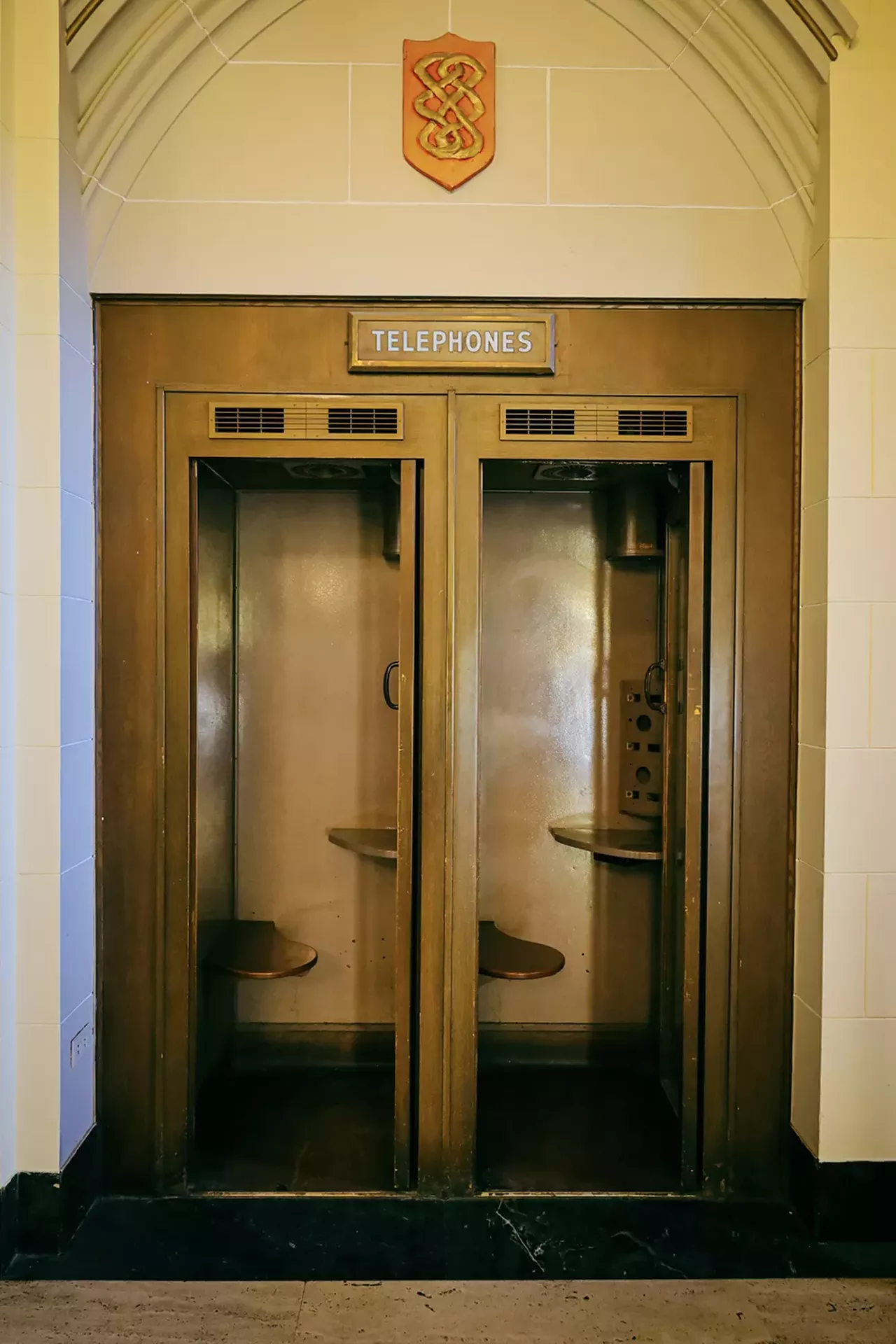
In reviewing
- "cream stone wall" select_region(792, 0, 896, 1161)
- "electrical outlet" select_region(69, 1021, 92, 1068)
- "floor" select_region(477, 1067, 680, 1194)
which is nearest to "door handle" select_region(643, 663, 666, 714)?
"cream stone wall" select_region(792, 0, 896, 1161)

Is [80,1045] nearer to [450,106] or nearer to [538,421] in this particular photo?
[538,421]

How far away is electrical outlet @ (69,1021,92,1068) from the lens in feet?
6.66

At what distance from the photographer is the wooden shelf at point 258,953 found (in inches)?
96.3

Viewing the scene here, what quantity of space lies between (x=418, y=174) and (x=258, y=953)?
2230 mm

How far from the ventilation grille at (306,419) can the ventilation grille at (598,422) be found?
31 centimetres

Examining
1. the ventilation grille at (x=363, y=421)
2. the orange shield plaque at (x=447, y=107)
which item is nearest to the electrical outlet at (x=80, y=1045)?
the ventilation grille at (x=363, y=421)

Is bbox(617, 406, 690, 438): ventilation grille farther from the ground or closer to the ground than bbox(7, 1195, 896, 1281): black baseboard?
farther from the ground

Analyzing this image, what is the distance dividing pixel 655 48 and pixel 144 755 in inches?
87.9

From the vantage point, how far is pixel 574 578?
283 centimetres

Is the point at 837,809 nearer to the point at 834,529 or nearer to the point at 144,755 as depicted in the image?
the point at 834,529

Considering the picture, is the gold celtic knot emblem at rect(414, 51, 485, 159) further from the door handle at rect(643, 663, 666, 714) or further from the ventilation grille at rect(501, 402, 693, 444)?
the door handle at rect(643, 663, 666, 714)

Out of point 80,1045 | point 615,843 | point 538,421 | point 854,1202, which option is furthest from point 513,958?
point 538,421

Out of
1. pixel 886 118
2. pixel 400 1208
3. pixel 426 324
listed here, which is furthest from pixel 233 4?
pixel 400 1208

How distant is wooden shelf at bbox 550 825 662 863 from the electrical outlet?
147cm
